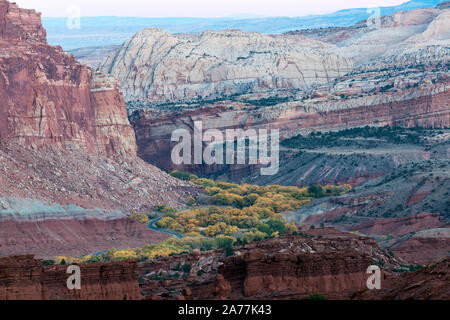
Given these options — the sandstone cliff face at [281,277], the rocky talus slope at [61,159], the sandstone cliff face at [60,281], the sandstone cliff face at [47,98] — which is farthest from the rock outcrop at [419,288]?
the sandstone cliff face at [47,98]

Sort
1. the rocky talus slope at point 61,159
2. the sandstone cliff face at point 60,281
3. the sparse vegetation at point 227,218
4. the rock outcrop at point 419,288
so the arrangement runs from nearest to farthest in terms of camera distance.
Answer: the rock outcrop at point 419,288
the sandstone cliff face at point 60,281
the sparse vegetation at point 227,218
the rocky talus slope at point 61,159

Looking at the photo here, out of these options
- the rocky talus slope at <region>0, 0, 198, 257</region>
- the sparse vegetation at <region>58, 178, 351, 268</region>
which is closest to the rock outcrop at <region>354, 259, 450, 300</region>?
the sparse vegetation at <region>58, 178, 351, 268</region>

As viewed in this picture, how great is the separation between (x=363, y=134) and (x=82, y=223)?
276ft

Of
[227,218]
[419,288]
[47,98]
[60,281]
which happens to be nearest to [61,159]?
[47,98]

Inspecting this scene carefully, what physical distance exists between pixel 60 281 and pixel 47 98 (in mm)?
73789

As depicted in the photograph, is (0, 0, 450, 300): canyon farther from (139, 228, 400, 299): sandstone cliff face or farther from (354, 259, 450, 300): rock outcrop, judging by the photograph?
(354, 259, 450, 300): rock outcrop

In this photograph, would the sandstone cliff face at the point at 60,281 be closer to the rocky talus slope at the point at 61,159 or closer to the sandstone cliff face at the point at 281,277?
the sandstone cliff face at the point at 281,277

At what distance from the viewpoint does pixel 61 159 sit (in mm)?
126500

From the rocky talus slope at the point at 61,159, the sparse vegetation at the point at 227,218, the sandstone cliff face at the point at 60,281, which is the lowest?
the sparse vegetation at the point at 227,218

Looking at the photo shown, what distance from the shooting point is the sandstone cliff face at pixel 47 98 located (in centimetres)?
12362

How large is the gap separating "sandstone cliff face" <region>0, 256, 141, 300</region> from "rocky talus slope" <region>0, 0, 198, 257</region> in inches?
1809

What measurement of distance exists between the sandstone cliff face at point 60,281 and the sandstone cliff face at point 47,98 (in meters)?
67.8

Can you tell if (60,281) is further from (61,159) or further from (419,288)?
(61,159)
